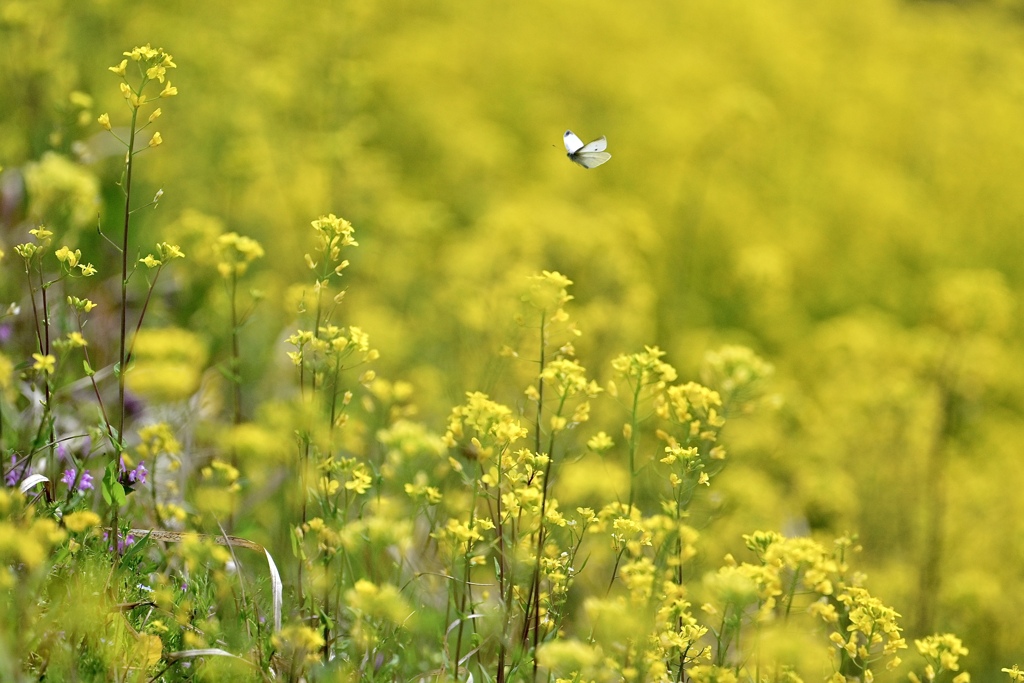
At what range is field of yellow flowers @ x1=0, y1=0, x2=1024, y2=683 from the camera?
5.24 feet

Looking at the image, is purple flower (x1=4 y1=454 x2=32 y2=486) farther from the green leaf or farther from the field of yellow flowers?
the green leaf

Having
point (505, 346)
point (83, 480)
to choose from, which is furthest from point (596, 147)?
point (83, 480)

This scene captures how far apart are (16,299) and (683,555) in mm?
2039

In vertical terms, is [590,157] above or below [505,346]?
above

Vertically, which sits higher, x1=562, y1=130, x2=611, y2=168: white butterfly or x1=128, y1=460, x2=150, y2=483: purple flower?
x1=562, y1=130, x2=611, y2=168: white butterfly

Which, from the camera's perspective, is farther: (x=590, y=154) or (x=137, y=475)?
(x=590, y=154)

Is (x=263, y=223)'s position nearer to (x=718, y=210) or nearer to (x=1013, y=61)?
(x=718, y=210)

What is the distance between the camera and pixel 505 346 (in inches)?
75.6

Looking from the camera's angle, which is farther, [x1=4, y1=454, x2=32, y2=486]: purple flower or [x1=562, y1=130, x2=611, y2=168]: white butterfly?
[x1=562, y1=130, x2=611, y2=168]: white butterfly

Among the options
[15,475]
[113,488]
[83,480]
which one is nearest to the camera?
[113,488]

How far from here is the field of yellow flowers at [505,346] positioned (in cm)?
160

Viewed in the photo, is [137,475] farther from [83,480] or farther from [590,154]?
[590,154]

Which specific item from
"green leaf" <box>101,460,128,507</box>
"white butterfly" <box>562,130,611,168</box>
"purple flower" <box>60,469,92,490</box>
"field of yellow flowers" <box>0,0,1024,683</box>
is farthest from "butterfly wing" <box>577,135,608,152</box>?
"purple flower" <box>60,469,92,490</box>

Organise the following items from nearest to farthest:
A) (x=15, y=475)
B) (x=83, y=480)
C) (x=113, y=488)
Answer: (x=113, y=488), (x=15, y=475), (x=83, y=480)
